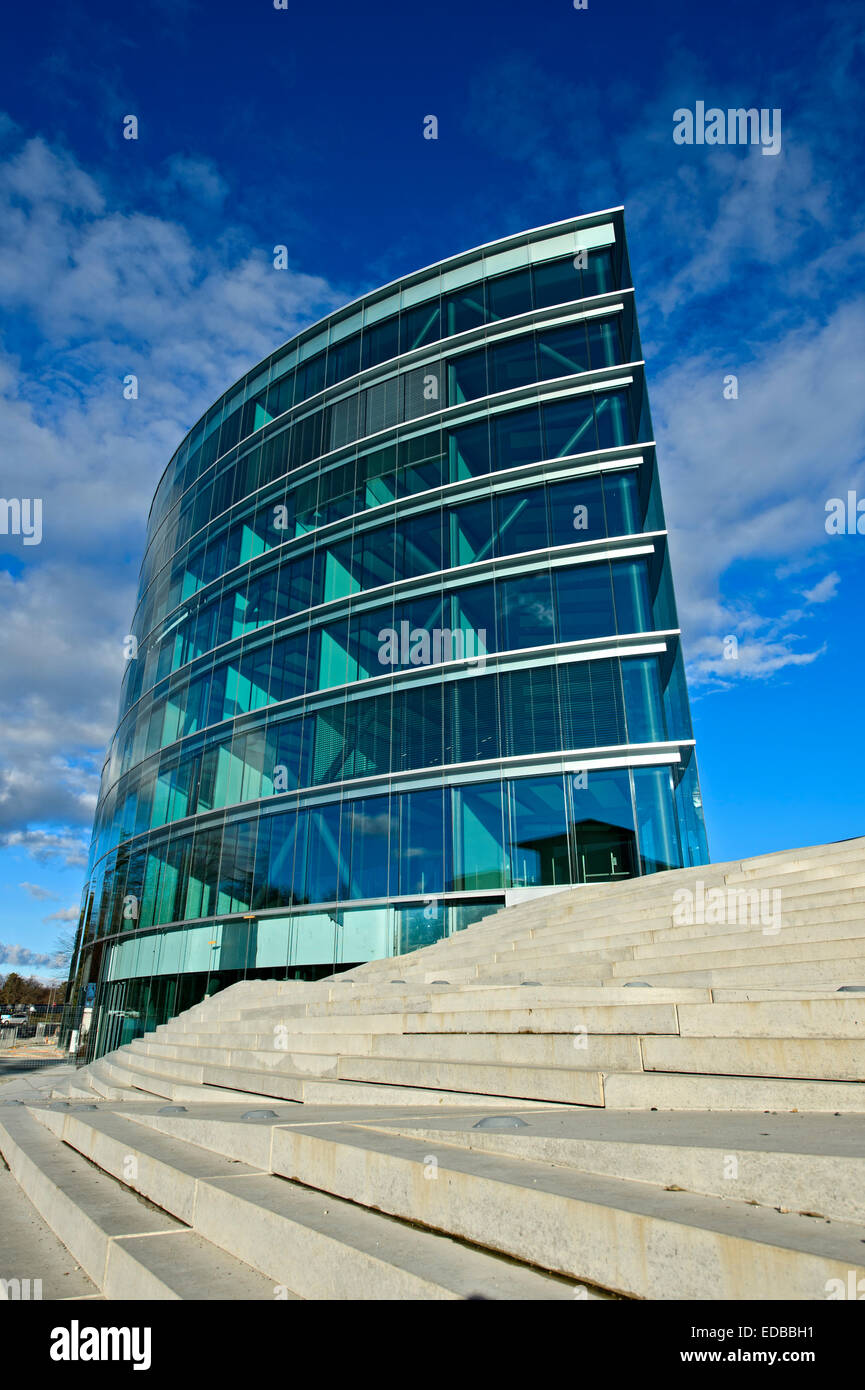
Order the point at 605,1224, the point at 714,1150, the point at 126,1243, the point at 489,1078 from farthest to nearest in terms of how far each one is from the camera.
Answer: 1. the point at 489,1078
2. the point at 126,1243
3. the point at 714,1150
4. the point at 605,1224

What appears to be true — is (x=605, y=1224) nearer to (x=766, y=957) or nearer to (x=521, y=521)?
(x=766, y=957)

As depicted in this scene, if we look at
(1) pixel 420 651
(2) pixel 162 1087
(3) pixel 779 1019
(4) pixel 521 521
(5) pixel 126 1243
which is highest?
(4) pixel 521 521

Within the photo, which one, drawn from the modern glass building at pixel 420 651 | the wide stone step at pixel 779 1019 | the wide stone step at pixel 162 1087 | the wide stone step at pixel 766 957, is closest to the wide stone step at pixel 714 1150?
the wide stone step at pixel 779 1019

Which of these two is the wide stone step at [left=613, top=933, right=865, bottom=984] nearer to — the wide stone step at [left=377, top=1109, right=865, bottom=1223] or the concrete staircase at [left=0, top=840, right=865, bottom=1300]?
the concrete staircase at [left=0, top=840, right=865, bottom=1300]

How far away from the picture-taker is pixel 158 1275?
2.99m

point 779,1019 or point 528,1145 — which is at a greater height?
point 779,1019

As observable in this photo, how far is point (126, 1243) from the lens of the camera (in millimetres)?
3410

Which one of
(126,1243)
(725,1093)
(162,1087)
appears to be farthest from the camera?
(162,1087)

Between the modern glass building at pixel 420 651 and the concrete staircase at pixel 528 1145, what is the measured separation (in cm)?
987

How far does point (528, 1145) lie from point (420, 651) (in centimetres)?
1824

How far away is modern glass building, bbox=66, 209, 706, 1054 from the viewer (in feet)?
59.8

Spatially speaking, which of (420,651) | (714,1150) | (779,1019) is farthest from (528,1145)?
(420,651)

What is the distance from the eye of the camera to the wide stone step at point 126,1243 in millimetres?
2949

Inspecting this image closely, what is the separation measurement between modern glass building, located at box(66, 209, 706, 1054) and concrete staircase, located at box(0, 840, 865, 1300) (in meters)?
9.87
